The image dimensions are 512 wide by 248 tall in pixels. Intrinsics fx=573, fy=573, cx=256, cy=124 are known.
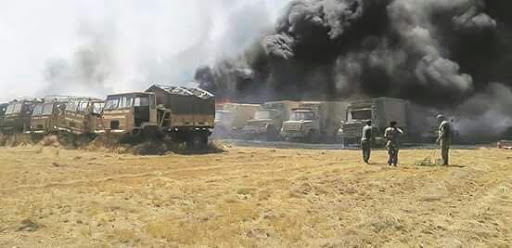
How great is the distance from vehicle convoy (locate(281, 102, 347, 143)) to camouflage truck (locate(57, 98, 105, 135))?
1284 cm

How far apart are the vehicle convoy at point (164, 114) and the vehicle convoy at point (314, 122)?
872 centimetres

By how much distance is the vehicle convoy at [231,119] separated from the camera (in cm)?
4169

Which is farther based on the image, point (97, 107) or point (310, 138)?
point (310, 138)

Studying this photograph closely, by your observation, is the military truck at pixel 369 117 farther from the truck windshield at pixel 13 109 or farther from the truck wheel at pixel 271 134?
the truck windshield at pixel 13 109

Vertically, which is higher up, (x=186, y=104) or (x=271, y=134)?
(x=186, y=104)

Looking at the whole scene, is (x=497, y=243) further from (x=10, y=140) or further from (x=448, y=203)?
(x=10, y=140)

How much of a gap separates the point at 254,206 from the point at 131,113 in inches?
599

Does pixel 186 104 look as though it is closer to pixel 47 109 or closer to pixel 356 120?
pixel 47 109

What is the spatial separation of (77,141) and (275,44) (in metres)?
29.3

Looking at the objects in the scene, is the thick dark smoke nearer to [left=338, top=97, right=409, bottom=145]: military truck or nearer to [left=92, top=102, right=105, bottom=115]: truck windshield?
[left=338, top=97, right=409, bottom=145]: military truck

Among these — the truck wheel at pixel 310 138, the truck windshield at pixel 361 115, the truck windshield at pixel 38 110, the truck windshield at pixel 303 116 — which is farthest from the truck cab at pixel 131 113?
the truck windshield at pixel 303 116

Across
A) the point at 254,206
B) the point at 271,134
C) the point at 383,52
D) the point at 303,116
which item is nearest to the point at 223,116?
the point at 271,134

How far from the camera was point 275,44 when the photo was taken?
5291 cm

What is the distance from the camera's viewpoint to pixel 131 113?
81.6 feet
